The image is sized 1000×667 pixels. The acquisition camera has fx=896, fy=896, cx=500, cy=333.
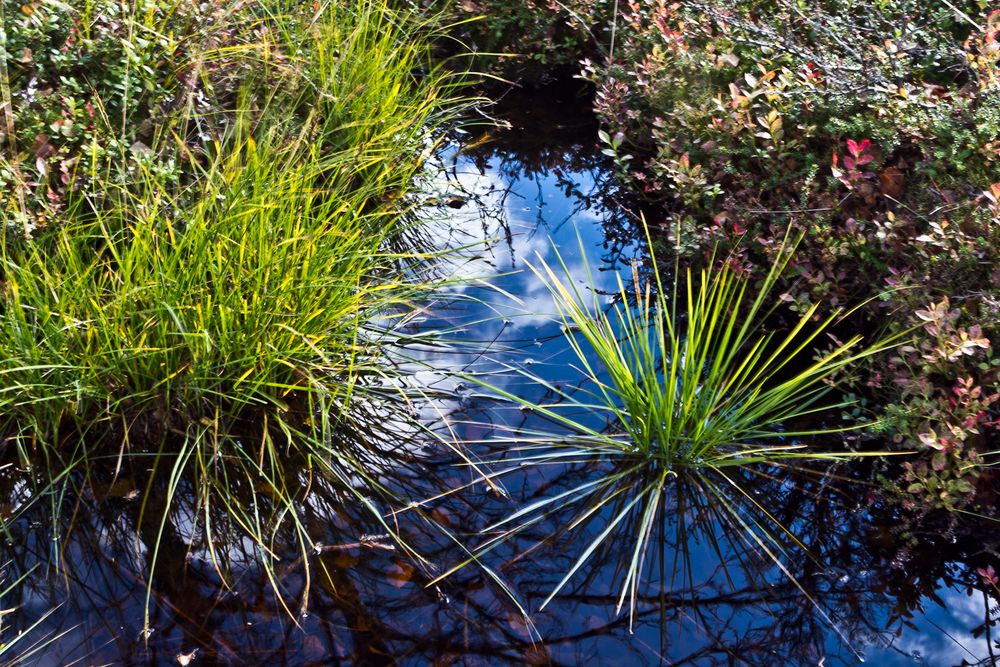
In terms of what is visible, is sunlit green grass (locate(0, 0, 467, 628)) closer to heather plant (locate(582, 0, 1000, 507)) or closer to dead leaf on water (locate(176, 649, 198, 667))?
dead leaf on water (locate(176, 649, 198, 667))

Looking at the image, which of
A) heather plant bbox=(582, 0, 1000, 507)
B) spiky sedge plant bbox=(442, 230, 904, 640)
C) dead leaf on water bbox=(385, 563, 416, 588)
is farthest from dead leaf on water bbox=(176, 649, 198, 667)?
heather plant bbox=(582, 0, 1000, 507)

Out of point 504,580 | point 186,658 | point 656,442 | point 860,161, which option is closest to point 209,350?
point 186,658

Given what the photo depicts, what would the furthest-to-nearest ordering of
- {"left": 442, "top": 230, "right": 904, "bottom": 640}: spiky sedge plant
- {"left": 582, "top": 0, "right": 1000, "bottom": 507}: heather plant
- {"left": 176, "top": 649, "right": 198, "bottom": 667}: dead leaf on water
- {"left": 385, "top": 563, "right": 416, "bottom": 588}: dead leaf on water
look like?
{"left": 582, "top": 0, "right": 1000, "bottom": 507}: heather plant → {"left": 442, "top": 230, "right": 904, "bottom": 640}: spiky sedge plant → {"left": 385, "top": 563, "right": 416, "bottom": 588}: dead leaf on water → {"left": 176, "top": 649, "right": 198, "bottom": 667}: dead leaf on water

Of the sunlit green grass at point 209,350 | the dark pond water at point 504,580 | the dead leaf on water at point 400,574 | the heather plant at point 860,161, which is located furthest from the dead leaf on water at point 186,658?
the heather plant at point 860,161

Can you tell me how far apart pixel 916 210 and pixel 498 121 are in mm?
2338

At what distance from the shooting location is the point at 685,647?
2293 millimetres

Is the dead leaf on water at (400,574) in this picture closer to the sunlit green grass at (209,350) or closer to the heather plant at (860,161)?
the sunlit green grass at (209,350)

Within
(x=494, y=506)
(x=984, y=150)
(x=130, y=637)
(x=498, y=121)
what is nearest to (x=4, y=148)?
(x=130, y=637)

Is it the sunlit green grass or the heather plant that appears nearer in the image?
the sunlit green grass

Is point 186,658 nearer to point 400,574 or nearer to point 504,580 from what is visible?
point 400,574

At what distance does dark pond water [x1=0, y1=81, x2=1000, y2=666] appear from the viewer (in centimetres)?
227

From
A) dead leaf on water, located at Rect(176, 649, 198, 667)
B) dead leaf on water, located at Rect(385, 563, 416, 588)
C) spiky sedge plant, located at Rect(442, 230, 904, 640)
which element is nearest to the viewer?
dead leaf on water, located at Rect(176, 649, 198, 667)

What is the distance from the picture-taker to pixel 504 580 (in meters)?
2.44

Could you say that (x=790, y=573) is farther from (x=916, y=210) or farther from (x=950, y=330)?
(x=916, y=210)
